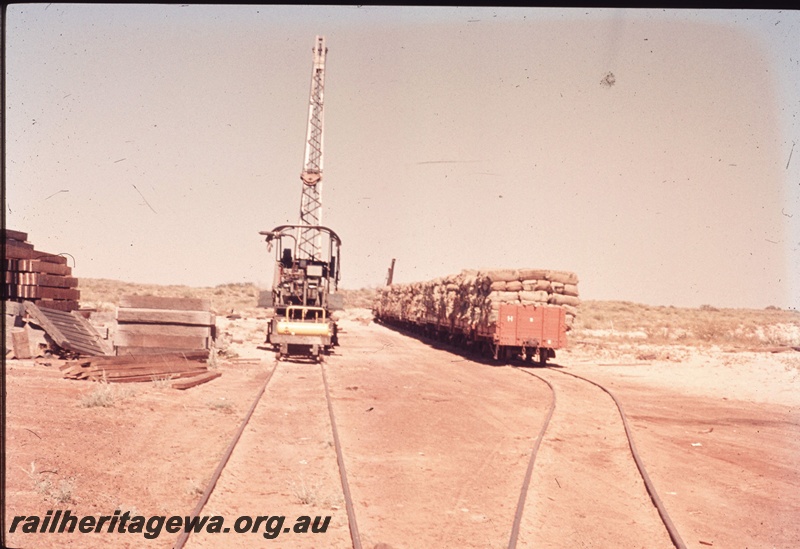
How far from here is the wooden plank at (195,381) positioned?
42.0 feet

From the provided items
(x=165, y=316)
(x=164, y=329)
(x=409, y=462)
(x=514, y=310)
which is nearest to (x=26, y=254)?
(x=165, y=316)

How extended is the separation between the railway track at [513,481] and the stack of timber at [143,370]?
2.73 meters

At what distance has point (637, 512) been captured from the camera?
633 cm

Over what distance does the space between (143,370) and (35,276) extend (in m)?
4.53

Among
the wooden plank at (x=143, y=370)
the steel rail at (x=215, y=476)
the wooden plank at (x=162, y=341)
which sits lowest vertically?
the steel rail at (x=215, y=476)

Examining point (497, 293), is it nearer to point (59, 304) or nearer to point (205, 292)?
point (59, 304)

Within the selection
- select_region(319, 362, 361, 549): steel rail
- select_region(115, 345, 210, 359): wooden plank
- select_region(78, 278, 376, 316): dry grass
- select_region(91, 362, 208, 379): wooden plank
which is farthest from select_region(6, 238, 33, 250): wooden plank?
select_region(78, 278, 376, 316): dry grass

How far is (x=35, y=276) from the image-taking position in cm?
1582

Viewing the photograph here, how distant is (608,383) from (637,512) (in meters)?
11.2

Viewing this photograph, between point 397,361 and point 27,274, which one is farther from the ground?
point 27,274

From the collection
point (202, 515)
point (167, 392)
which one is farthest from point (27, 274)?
point (202, 515)

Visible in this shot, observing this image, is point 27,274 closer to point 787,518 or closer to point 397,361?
point 397,361

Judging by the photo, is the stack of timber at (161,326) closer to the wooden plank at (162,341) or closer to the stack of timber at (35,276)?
the wooden plank at (162,341)

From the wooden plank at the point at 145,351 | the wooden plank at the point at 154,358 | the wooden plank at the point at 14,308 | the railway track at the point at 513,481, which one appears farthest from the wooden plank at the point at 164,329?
the railway track at the point at 513,481
